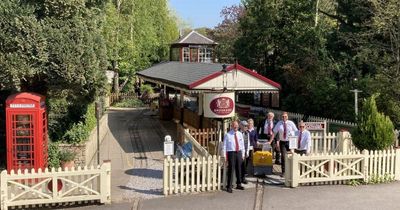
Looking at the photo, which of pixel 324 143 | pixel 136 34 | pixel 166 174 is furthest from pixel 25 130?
pixel 136 34

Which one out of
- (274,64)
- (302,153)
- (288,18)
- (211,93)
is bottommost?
(302,153)

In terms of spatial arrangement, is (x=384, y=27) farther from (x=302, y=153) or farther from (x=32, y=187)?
(x=32, y=187)

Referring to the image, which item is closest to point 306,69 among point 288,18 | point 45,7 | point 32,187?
point 288,18

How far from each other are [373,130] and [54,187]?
27.0ft

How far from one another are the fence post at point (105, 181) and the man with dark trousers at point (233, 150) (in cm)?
282

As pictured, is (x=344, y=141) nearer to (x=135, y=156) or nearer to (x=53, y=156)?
(x=135, y=156)

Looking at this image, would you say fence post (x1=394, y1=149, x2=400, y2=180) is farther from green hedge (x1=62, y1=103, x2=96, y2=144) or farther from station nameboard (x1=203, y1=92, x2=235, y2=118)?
green hedge (x1=62, y1=103, x2=96, y2=144)

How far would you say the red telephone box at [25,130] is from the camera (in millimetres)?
11547

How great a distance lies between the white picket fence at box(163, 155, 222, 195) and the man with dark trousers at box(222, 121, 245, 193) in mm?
246

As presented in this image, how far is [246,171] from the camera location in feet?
43.0

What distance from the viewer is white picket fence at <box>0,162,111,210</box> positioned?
981 cm

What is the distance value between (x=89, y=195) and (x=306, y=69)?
1704 cm

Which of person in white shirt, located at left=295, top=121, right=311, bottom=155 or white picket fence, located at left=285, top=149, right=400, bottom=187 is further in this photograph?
person in white shirt, located at left=295, top=121, right=311, bottom=155

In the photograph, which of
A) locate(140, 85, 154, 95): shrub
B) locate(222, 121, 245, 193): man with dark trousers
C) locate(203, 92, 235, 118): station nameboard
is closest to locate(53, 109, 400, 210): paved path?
locate(222, 121, 245, 193): man with dark trousers
